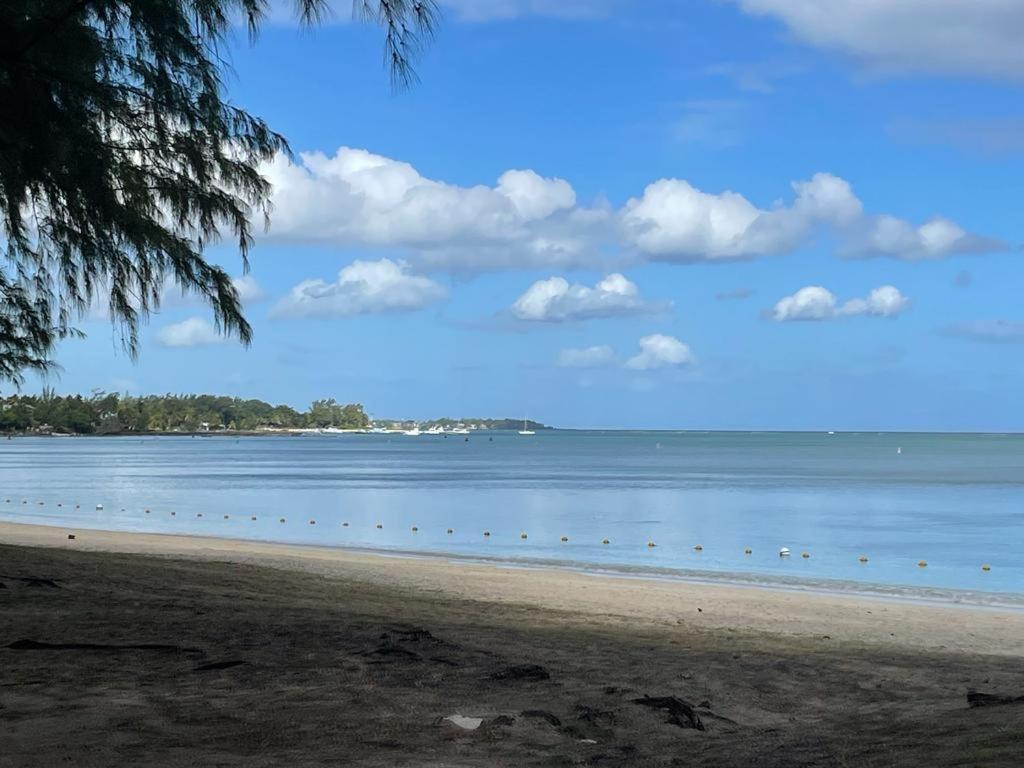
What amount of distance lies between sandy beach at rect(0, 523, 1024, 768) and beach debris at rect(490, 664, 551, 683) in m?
0.02

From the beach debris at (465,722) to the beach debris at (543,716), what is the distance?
0.28 metres

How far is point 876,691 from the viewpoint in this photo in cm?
738

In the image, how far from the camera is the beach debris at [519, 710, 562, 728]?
5914 mm

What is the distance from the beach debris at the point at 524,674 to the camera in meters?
7.13

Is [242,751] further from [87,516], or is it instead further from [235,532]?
[87,516]

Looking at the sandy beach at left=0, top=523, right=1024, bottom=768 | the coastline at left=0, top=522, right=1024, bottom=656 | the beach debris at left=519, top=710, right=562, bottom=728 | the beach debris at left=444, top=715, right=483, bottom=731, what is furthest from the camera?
the coastline at left=0, top=522, right=1024, bottom=656

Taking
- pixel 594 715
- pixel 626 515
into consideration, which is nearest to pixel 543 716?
pixel 594 715

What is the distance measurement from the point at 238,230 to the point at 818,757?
14.6 feet

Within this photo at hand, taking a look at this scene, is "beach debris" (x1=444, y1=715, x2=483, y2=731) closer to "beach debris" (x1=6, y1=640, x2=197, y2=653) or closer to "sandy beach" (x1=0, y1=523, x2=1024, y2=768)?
"sandy beach" (x1=0, y1=523, x2=1024, y2=768)

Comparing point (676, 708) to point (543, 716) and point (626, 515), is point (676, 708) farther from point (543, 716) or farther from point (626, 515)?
point (626, 515)

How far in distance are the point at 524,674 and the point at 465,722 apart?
1446 millimetres

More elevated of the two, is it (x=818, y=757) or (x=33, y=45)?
(x=33, y=45)

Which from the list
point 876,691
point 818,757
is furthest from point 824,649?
point 818,757

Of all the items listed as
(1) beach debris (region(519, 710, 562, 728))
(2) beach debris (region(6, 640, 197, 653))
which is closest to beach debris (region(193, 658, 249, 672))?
(2) beach debris (region(6, 640, 197, 653))
